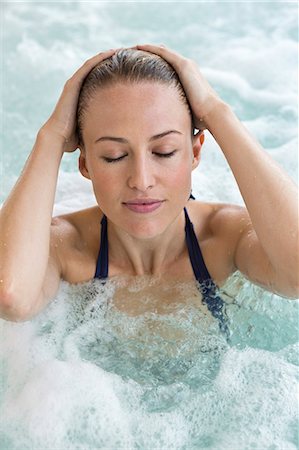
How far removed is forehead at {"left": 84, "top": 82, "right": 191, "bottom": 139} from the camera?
6.34 ft

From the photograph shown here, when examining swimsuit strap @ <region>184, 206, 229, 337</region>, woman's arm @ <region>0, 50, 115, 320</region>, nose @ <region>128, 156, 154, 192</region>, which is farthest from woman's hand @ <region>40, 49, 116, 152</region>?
swimsuit strap @ <region>184, 206, 229, 337</region>

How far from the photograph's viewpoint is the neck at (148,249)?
2.27 metres

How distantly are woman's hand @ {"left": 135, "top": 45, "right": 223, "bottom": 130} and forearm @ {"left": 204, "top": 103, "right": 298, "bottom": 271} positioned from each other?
5 cm

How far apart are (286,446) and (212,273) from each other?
57 cm

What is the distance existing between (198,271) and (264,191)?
1.41 ft

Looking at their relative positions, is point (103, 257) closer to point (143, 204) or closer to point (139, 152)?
point (143, 204)

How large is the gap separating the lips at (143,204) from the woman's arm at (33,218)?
26cm

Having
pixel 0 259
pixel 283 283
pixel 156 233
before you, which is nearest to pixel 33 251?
pixel 0 259

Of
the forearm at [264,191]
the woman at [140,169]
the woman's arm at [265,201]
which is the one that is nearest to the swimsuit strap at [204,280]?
the woman at [140,169]

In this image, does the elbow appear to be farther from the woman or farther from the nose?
the nose

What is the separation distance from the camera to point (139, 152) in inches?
75.5

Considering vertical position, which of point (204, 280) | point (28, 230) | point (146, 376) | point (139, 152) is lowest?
point (146, 376)

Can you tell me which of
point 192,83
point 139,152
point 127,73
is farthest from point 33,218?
point 192,83

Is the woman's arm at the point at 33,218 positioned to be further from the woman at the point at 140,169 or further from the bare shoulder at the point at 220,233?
the bare shoulder at the point at 220,233
